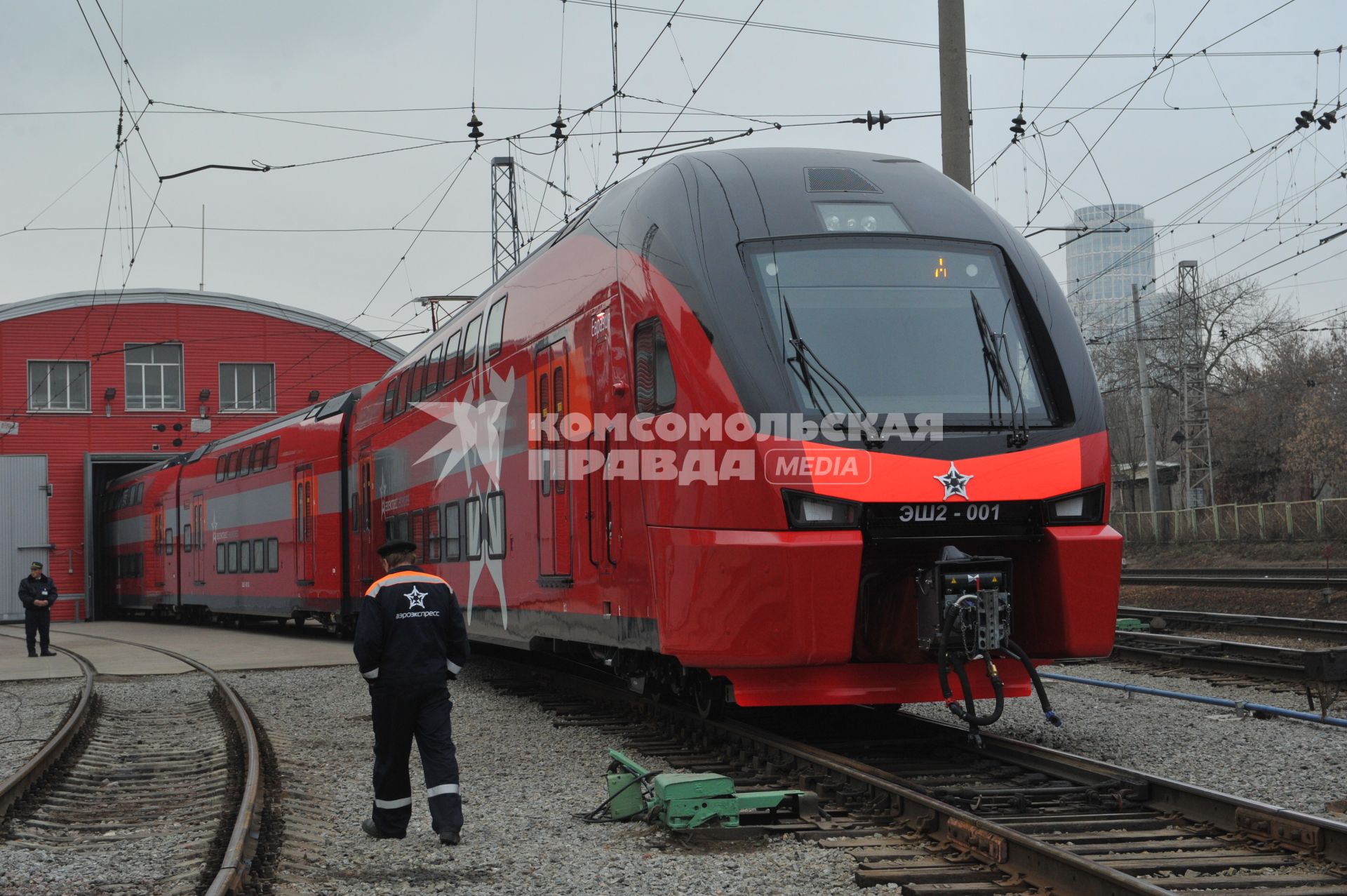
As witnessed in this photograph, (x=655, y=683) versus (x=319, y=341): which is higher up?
(x=319, y=341)

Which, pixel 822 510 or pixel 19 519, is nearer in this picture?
pixel 822 510

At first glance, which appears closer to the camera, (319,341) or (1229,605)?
(1229,605)

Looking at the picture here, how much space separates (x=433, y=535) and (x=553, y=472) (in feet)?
14.9

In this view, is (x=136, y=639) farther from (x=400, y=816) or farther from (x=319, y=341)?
(x=400, y=816)

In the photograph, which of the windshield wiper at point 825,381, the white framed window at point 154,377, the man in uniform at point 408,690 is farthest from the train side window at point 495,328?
the white framed window at point 154,377

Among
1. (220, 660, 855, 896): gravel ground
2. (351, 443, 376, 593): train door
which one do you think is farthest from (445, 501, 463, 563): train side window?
(351, 443, 376, 593): train door


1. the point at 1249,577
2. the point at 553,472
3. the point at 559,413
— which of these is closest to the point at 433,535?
the point at 553,472

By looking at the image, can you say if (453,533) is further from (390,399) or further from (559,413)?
(559,413)

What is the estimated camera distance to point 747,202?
8531mm

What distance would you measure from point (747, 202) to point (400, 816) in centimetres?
413

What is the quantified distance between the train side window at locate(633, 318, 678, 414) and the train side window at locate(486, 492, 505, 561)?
135 inches

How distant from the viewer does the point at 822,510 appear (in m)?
7.54

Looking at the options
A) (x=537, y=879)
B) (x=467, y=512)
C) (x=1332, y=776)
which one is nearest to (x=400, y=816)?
(x=537, y=879)

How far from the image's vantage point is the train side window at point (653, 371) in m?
8.30
